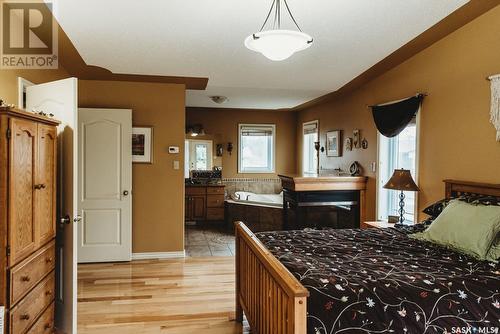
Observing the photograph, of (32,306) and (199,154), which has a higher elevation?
(199,154)

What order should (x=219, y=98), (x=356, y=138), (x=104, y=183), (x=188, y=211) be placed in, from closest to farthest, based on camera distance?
(x=104, y=183), (x=356, y=138), (x=219, y=98), (x=188, y=211)

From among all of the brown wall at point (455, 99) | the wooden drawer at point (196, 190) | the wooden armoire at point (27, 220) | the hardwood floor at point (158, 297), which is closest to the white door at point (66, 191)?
the wooden armoire at point (27, 220)

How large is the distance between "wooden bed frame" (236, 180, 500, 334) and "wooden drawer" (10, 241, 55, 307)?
1332mm

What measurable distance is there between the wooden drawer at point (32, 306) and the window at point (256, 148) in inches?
217

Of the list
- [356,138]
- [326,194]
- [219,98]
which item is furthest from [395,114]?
[219,98]

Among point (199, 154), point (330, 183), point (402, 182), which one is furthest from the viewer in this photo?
point (199, 154)

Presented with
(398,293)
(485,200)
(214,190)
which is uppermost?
(485,200)

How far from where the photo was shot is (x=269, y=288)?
6.51 feet

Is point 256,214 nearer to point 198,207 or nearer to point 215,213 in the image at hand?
point 215,213

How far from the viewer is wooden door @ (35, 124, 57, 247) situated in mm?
2291

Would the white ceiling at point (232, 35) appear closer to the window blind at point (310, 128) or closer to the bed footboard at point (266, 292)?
the bed footboard at point (266, 292)

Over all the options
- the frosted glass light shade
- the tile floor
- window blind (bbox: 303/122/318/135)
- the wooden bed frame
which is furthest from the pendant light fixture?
window blind (bbox: 303/122/318/135)

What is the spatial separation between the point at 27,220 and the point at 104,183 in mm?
2472

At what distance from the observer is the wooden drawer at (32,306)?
199cm
